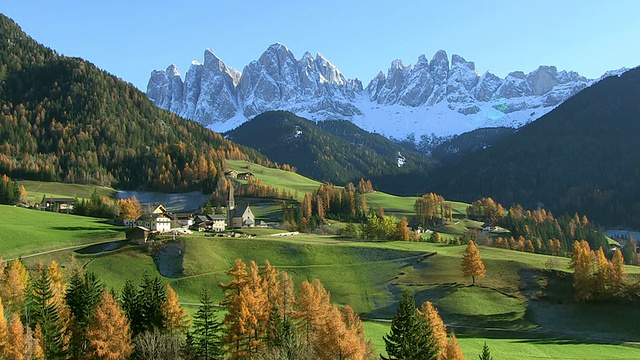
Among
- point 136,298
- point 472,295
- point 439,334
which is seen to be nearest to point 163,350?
point 136,298

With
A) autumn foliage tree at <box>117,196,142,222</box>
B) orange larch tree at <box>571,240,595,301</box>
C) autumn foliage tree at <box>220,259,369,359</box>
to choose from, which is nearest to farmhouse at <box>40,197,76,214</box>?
autumn foliage tree at <box>117,196,142,222</box>

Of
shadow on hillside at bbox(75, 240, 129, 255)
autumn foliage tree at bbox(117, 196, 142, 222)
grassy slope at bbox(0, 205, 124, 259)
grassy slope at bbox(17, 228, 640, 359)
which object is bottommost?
grassy slope at bbox(17, 228, 640, 359)

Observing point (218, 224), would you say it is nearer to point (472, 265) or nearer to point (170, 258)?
point (170, 258)

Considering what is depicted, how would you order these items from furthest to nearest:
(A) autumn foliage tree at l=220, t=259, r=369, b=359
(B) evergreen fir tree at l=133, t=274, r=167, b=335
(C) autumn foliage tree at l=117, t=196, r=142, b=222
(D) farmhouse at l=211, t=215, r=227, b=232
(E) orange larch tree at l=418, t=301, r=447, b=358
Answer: (C) autumn foliage tree at l=117, t=196, r=142, b=222
(D) farmhouse at l=211, t=215, r=227, b=232
(B) evergreen fir tree at l=133, t=274, r=167, b=335
(E) orange larch tree at l=418, t=301, r=447, b=358
(A) autumn foliage tree at l=220, t=259, r=369, b=359

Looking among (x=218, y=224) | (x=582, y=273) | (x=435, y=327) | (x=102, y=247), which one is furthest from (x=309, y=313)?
(x=218, y=224)

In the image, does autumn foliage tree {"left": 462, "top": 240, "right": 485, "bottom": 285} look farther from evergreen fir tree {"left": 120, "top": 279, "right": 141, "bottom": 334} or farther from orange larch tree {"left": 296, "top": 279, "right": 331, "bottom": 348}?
evergreen fir tree {"left": 120, "top": 279, "right": 141, "bottom": 334}

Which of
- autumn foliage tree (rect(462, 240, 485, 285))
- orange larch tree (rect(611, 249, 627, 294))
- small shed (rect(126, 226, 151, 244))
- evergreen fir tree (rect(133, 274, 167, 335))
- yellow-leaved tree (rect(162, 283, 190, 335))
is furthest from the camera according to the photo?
small shed (rect(126, 226, 151, 244))

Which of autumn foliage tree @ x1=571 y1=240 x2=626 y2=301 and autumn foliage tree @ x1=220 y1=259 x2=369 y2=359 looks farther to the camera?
autumn foliage tree @ x1=571 y1=240 x2=626 y2=301

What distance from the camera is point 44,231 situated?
122125mm

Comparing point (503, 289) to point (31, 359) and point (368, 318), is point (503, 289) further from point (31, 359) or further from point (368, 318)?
point (31, 359)

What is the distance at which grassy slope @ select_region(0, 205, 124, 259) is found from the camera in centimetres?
10875

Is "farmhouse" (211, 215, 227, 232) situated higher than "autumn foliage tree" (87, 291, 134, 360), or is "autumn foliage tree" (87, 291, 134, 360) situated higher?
"farmhouse" (211, 215, 227, 232)

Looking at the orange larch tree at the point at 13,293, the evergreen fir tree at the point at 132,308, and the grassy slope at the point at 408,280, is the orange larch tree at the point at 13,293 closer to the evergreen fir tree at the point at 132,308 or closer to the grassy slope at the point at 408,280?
the evergreen fir tree at the point at 132,308

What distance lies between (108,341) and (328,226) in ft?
392
